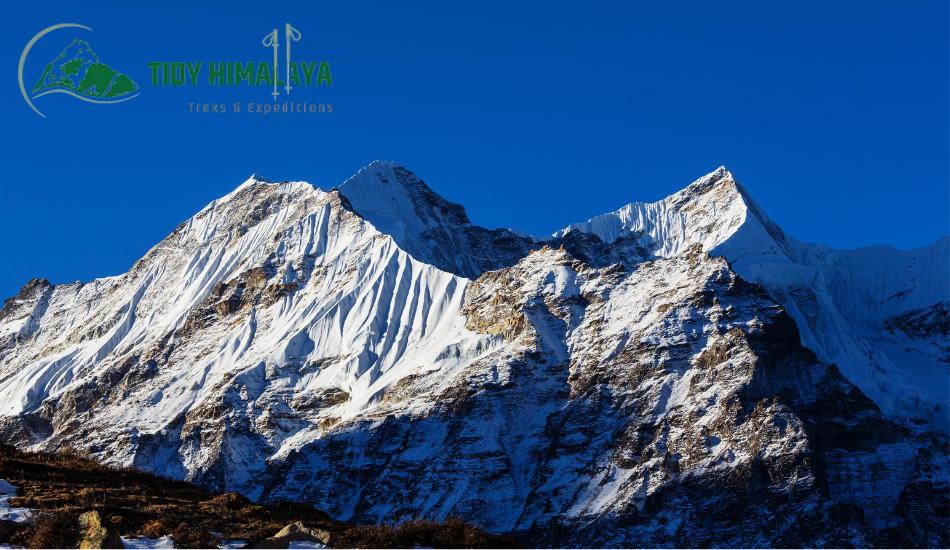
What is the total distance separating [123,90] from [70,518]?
8927 cm

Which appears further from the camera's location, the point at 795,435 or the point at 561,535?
the point at 795,435

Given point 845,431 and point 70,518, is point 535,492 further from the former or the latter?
point 70,518

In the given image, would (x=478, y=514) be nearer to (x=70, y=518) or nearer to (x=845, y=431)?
(x=845, y=431)

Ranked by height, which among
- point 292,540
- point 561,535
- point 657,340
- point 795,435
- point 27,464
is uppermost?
point 657,340

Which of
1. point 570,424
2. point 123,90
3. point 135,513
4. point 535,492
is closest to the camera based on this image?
point 135,513

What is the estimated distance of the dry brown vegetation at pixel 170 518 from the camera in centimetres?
4594

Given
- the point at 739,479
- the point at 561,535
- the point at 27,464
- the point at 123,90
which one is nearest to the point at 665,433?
the point at 739,479

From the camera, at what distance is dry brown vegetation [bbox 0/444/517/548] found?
4594cm

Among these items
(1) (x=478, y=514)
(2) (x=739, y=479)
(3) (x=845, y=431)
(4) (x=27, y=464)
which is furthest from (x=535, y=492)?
(4) (x=27, y=464)

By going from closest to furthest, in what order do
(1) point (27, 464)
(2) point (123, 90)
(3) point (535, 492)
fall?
(1) point (27, 464)
(2) point (123, 90)
(3) point (535, 492)

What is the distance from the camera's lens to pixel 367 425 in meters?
192

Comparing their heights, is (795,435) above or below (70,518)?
above

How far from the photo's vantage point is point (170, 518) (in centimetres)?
4869

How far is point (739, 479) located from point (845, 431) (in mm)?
27728
